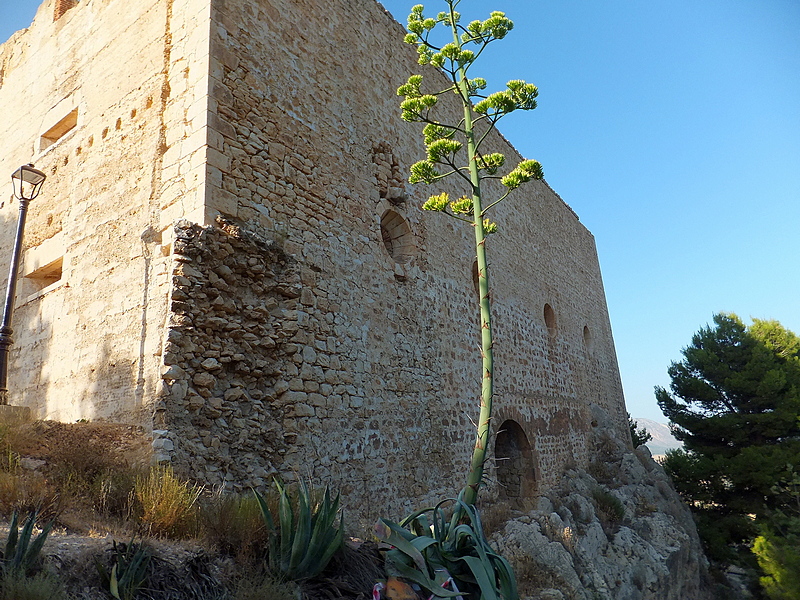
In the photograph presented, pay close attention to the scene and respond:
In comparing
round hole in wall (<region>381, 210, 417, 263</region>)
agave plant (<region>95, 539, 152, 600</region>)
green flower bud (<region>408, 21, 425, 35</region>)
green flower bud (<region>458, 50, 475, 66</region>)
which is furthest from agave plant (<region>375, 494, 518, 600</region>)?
round hole in wall (<region>381, 210, 417, 263</region>)

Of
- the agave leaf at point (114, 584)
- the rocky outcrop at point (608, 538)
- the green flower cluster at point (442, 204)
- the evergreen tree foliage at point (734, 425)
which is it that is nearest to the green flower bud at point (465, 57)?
the green flower cluster at point (442, 204)

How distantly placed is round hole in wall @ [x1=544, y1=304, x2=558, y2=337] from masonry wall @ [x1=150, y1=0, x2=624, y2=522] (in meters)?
3.40

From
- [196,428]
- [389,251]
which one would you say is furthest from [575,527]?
[196,428]

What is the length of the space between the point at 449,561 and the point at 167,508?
180cm

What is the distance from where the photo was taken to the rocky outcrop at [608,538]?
7.36 meters

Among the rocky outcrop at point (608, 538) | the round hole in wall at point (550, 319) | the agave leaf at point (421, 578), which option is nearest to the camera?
the agave leaf at point (421, 578)

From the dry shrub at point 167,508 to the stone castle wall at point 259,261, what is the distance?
0.77 meters

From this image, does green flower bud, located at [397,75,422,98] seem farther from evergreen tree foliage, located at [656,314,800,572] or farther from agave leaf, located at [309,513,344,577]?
evergreen tree foliage, located at [656,314,800,572]

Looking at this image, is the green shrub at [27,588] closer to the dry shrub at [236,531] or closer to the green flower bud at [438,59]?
the dry shrub at [236,531]

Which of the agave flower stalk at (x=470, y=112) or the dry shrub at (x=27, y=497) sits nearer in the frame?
the dry shrub at (x=27, y=497)

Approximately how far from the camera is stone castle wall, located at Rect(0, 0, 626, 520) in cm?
486

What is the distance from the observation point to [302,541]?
304 centimetres

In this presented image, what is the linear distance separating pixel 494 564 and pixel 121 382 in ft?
12.0

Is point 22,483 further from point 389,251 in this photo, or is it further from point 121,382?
point 389,251
